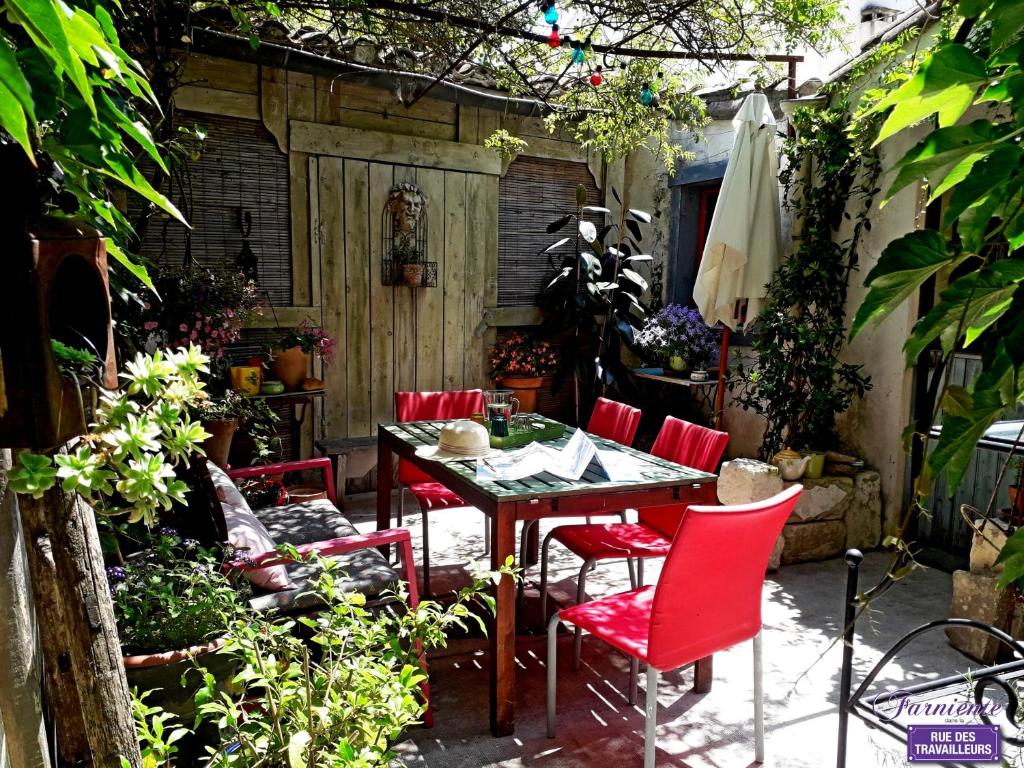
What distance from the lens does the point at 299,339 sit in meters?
4.70

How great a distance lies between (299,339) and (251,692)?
2863mm

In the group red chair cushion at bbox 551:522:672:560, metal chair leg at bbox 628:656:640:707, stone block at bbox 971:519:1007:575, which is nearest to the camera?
metal chair leg at bbox 628:656:640:707

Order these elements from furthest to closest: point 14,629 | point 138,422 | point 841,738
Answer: point 841,738 → point 14,629 → point 138,422

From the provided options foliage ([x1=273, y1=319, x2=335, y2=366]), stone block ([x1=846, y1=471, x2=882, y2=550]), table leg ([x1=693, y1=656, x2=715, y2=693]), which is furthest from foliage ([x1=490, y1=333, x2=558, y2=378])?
table leg ([x1=693, y1=656, x2=715, y2=693])

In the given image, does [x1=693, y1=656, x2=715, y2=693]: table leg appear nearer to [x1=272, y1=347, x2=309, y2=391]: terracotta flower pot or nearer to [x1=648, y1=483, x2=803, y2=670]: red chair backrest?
[x1=648, y1=483, x2=803, y2=670]: red chair backrest

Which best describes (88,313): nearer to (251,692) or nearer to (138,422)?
(138,422)

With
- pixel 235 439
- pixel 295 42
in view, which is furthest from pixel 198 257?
pixel 295 42

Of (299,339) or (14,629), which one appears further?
(299,339)

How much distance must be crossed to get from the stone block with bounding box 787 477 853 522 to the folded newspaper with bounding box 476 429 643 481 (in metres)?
1.53

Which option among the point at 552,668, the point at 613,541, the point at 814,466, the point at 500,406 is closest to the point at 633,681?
the point at 552,668

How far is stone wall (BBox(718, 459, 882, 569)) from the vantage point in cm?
406

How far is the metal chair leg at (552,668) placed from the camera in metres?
2.44

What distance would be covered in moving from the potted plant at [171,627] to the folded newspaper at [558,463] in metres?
1.04

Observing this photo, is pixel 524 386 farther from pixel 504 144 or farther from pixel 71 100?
pixel 71 100
